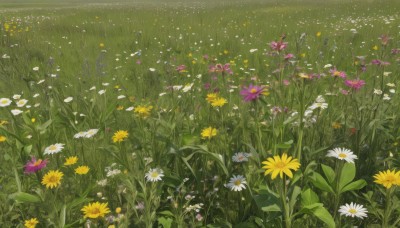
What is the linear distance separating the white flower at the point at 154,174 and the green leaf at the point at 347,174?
3.04 ft

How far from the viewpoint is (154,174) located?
1695mm

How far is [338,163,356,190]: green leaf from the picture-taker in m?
1.54

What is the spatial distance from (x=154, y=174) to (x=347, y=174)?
1.01 metres

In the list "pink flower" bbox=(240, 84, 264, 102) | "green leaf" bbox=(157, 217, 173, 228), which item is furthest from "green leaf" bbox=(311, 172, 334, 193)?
"green leaf" bbox=(157, 217, 173, 228)

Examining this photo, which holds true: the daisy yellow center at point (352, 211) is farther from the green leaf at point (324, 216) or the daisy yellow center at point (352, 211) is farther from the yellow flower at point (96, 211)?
the yellow flower at point (96, 211)

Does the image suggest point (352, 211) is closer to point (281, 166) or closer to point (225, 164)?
point (281, 166)

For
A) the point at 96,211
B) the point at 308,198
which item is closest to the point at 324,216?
the point at 308,198

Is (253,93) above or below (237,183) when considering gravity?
above

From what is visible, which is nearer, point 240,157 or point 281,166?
point 281,166

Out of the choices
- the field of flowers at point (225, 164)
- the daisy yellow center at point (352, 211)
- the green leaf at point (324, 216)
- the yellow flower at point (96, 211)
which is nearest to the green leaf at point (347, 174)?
the field of flowers at point (225, 164)

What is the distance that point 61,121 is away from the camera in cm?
260

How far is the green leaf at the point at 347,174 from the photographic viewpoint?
154 cm

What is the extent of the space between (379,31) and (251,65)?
3.56 m

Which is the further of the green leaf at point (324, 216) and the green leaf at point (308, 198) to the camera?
the green leaf at point (308, 198)
